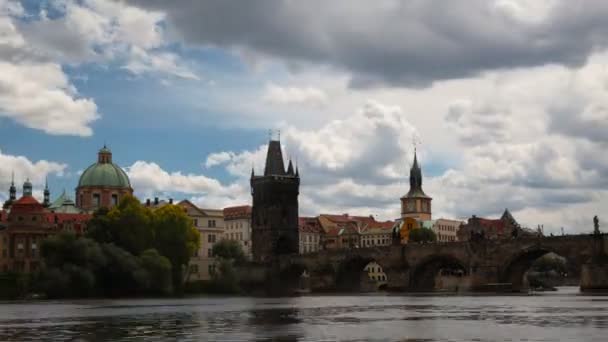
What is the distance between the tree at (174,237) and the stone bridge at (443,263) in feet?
100

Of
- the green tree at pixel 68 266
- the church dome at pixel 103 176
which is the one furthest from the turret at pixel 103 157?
the green tree at pixel 68 266

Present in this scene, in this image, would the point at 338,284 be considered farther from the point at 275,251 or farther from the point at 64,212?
the point at 64,212

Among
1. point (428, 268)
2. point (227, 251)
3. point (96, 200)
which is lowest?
point (428, 268)

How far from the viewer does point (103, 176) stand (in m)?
168

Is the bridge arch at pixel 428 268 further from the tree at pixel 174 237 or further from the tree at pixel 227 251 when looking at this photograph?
the tree at pixel 227 251

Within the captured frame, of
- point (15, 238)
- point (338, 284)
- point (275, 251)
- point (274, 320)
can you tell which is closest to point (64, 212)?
point (15, 238)

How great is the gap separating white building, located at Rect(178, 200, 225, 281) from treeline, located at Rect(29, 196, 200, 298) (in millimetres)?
33756

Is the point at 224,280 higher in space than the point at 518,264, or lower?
lower

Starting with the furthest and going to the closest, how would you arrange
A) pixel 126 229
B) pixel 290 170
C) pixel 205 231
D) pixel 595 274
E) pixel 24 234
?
1. pixel 290 170
2. pixel 205 231
3. pixel 24 234
4. pixel 126 229
5. pixel 595 274

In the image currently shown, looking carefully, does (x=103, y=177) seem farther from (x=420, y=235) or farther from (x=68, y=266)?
(x=68, y=266)

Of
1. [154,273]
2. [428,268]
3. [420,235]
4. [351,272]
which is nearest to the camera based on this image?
[154,273]

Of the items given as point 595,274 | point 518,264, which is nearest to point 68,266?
point 518,264

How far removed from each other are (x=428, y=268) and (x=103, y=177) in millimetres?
65685

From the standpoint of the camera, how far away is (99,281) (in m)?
98.2
